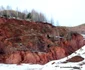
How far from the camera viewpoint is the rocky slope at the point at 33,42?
3025 cm

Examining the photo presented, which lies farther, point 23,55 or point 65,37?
point 65,37

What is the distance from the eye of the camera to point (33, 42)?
3306cm

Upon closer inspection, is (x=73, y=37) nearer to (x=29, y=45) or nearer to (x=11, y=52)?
(x=29, y=45)

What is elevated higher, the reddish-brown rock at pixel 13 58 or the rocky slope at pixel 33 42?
the rocky slope at pixel 33 42

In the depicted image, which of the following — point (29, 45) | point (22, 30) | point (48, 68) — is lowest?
point (48, 68)

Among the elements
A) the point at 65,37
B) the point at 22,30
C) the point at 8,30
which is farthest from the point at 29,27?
the point at 65,37

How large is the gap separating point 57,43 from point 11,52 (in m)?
9.00

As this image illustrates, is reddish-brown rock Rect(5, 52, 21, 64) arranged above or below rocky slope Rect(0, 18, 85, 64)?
below

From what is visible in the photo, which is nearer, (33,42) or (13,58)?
(13,58)

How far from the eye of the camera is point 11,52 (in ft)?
98.3

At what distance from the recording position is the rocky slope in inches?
1191

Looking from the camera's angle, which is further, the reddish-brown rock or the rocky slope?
the rocky slope

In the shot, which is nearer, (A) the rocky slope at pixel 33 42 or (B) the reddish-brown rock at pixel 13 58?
(B) the reddish-brown rock at pixel 13 58

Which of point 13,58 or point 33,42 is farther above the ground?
point 33,42
